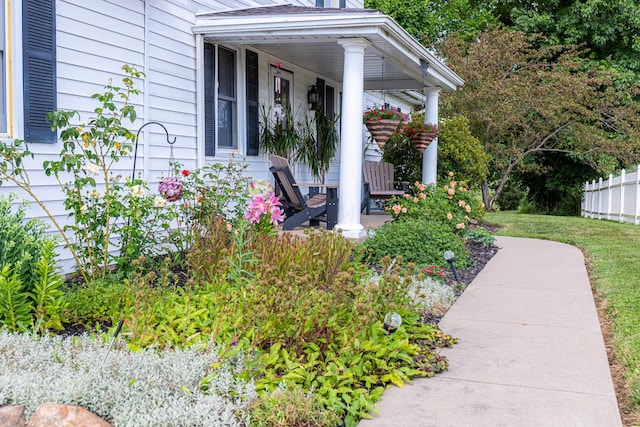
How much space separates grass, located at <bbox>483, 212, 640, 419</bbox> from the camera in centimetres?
361

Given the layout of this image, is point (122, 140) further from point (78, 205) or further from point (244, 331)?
point (244, 331)

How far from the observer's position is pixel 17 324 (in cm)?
338

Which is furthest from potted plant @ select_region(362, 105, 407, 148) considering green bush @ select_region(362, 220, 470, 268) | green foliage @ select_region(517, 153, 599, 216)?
green foliage @ select_region(517, 153, 599, 216)

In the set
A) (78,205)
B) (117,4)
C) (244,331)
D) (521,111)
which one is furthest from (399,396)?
(521,111)

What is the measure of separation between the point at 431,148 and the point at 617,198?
5.82 m

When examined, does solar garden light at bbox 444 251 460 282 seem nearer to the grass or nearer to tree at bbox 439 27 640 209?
the grass

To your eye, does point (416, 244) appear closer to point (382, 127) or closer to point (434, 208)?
point (434, 208)

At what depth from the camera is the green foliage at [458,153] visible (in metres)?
11.6

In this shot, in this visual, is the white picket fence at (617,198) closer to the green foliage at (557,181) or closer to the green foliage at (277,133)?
the green foliage at (557,181)

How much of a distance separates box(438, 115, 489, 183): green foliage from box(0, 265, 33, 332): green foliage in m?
9.20

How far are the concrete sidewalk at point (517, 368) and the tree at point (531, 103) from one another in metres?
10.1

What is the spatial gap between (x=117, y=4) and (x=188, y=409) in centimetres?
461

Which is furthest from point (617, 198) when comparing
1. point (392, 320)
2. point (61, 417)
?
point (61, 417)

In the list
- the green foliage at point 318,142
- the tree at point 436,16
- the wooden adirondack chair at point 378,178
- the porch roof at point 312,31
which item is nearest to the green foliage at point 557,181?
the tree at point 436,16
